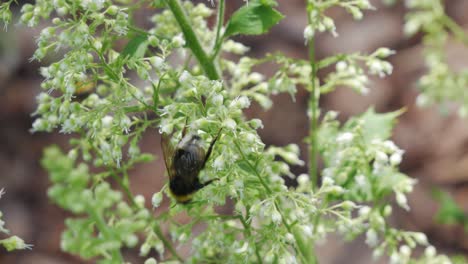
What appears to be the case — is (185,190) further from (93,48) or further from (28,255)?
(28,255)

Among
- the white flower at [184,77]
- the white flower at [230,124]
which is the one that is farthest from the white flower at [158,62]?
the white flower at [230,124]

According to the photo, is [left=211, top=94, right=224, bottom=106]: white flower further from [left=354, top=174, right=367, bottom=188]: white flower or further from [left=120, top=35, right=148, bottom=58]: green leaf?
[left=354, top=174, right=367, bottom=188]: white flower

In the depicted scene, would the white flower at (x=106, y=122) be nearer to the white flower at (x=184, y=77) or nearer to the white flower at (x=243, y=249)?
the white flower at (x=184, y=77)

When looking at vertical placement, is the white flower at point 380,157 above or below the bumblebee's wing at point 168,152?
below

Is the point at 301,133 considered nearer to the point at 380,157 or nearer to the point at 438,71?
the point at 438,71

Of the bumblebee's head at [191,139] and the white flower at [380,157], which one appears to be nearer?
the bumblebee's head at [191,139]

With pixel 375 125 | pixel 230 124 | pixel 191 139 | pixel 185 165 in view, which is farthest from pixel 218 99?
pixel 375 125
